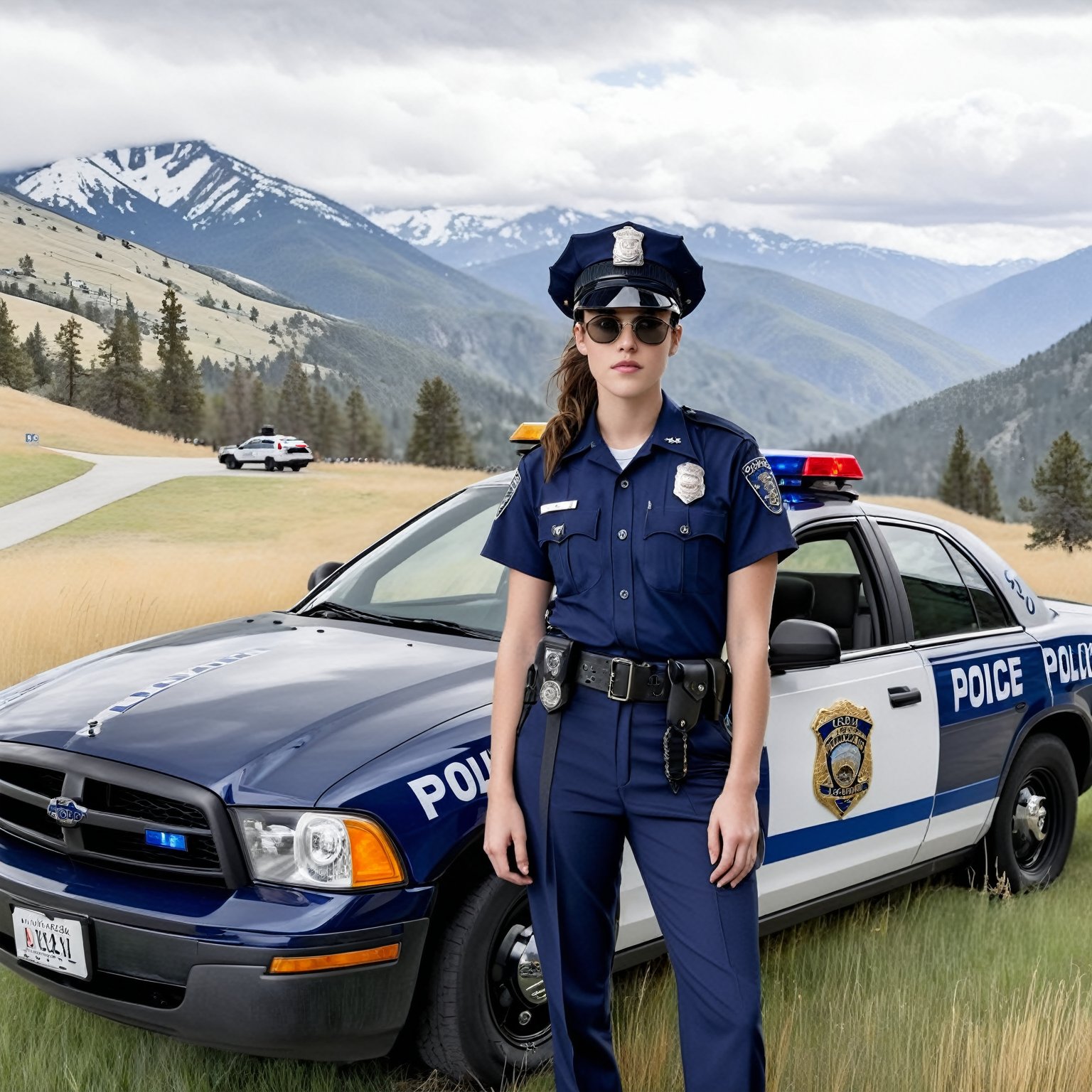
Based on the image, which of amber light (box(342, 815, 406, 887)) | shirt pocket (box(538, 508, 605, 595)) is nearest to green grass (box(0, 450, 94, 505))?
amber light (box(342, 815, 406, 887))

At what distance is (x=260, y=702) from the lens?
334 centimetres

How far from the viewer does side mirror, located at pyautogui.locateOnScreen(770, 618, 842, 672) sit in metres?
3.35

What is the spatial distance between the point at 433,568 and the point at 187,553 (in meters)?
26.1

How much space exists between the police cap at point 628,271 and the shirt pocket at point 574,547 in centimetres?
38

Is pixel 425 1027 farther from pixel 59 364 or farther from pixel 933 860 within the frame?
pixel 59 364

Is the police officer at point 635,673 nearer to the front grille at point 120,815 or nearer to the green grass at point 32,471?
the front grille at point 120,815

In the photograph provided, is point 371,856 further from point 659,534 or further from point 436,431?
point 436,431

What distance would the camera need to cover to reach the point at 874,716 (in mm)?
4062

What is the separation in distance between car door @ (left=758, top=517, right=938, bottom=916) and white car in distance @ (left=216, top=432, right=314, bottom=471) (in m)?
57.1

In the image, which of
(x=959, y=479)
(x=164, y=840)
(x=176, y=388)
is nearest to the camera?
(x=164, y=840)

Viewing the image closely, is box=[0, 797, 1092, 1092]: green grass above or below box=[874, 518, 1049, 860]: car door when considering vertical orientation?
below

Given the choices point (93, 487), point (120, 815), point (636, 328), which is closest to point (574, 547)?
point (636, 328)

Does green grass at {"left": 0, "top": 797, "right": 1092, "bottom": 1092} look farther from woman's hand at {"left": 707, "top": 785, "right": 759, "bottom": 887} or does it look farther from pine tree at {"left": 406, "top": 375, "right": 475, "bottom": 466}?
pine tree at {"left": 406, "top": 375, "right": 475, "bottom": 466}

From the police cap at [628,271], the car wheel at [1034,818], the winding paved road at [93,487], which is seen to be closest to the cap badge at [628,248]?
the police cap at [628,271]
